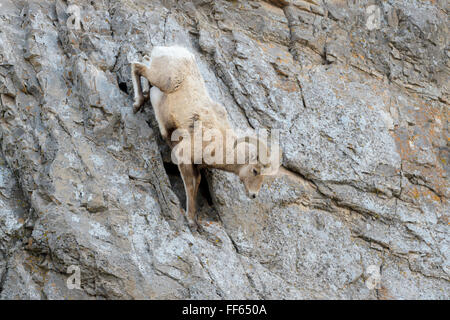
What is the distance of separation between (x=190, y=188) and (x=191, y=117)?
44.2 inches

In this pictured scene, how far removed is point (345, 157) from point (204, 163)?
9.18 ft

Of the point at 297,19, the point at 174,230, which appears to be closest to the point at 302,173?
the point at 174,230

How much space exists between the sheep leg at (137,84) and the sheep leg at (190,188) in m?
1.37

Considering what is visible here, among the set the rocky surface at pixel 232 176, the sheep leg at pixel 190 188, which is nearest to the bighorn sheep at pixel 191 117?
the sheep leg at pixel 190 188

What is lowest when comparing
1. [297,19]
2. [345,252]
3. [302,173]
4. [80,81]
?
[345,252]

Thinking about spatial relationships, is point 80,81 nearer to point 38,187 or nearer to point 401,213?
point 38,187

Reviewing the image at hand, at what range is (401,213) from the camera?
9586 mm

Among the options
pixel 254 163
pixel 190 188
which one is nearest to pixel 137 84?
pixel 190 188

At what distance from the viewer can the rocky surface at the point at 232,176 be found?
7.91 meters

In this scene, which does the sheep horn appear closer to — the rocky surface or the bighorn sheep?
the bighorn sheep

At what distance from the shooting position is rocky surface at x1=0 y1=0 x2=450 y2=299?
7914 millimetres

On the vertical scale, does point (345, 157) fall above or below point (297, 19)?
below

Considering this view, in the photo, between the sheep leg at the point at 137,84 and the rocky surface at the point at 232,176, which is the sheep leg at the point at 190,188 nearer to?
the rocky surface at the point at 232,176

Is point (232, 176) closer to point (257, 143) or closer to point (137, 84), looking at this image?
point (257, 143)
